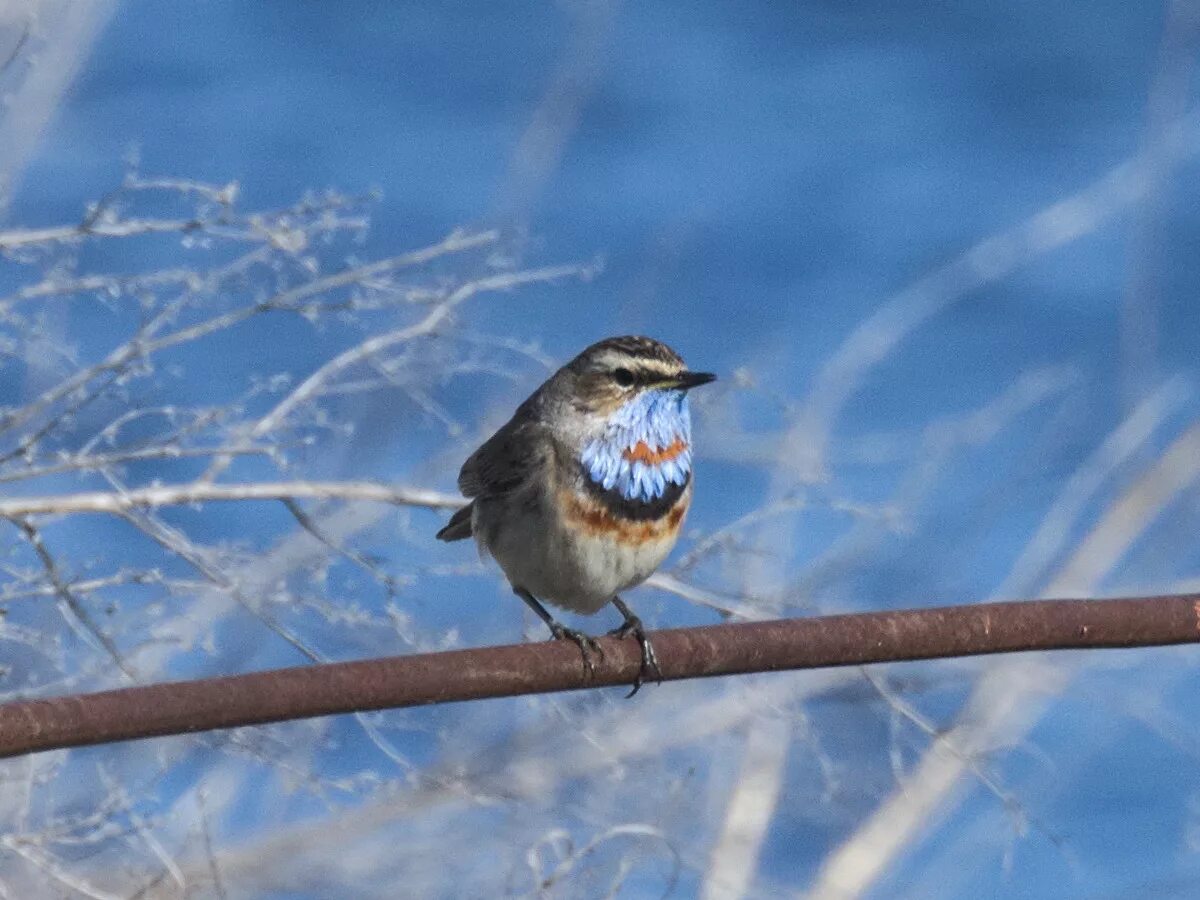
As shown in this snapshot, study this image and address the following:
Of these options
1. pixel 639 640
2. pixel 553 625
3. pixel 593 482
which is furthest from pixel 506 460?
pixel 639 640

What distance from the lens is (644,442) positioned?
155 inches

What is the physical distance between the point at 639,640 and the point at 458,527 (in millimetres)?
1249

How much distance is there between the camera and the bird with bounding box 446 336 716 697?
382 centimetres

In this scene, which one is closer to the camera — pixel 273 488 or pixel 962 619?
pixel 962 619

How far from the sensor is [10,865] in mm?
4754

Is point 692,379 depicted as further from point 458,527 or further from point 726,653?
point 726,653

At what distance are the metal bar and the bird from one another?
3.22 feet

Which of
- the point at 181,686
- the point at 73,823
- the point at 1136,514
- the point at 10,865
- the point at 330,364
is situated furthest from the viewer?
the point at 1136,514

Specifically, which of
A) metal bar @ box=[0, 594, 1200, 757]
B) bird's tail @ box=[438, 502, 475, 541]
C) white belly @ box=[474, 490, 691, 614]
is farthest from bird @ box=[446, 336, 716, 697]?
metal bar @ box=[0, 594, 1200, 757]

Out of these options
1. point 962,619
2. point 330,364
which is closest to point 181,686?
point 962,619

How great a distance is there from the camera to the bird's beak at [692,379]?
12.6ft

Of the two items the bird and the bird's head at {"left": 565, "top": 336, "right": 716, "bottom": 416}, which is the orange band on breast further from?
the bird's head at {"left": 565, "top": 336, "right": 716, "bottom": 416}

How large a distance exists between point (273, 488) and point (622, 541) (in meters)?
0.91

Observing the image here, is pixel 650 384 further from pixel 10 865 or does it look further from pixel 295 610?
pixel 10 865
